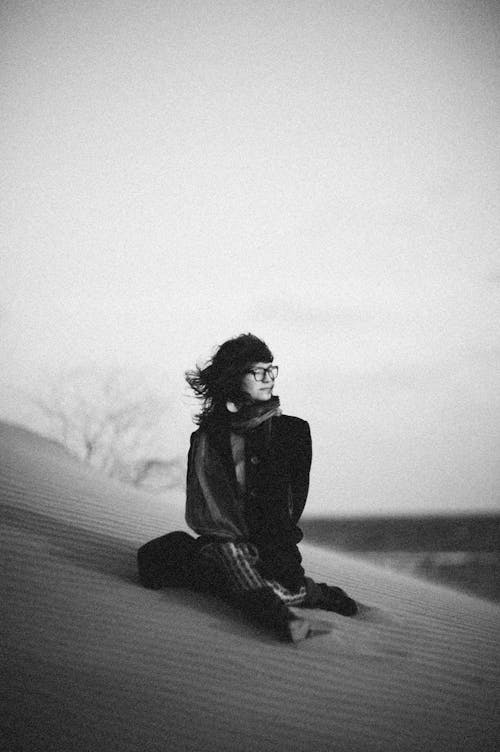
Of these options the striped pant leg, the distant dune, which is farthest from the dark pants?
the distant dune

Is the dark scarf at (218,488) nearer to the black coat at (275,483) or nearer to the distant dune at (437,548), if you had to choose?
the black coat at (275,483)

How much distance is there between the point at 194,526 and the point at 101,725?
1197 millimetres

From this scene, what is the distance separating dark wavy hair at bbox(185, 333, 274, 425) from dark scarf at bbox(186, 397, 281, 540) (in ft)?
0.39

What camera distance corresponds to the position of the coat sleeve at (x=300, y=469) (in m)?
3.11

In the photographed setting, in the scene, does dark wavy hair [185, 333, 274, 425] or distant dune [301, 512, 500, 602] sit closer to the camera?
dark wavy hair [185, 333, 274, 425]

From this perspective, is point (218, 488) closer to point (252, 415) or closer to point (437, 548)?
point (252, 415)

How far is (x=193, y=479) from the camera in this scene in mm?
3127

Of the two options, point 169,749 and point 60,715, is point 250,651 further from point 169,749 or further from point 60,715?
point 60,715

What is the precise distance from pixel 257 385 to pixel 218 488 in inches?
27.2

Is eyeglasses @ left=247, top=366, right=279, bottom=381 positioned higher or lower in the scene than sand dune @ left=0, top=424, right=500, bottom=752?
higher

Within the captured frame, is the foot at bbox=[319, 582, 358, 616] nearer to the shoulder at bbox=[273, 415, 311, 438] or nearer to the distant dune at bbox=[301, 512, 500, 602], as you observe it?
the shoulder at bbox=[273, 415, 311, 438]

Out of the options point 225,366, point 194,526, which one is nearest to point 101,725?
point 194,526

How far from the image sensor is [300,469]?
10.3 ft

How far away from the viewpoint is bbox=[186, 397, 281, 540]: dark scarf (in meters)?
3.05
